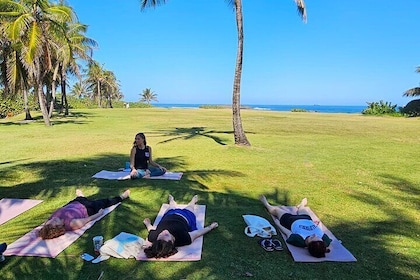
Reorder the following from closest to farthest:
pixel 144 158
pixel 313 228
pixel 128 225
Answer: pixel 313 228 → pixel 128 225 → pixel 144 158

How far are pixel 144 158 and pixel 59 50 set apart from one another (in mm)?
15434

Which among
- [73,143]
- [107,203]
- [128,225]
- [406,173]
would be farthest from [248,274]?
[73,143]

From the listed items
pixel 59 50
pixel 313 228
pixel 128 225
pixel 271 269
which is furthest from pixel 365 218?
pixel 59 50

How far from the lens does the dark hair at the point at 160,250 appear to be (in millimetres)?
3828

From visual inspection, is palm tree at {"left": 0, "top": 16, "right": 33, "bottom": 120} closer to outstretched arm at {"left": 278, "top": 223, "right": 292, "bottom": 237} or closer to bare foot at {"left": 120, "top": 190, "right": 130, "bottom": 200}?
bare foot at {"left": 120, "top": 190, "right": 130, "bottom": 200}

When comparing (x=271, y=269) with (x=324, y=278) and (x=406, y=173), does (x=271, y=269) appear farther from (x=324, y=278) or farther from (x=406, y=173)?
(x=406, y=173)

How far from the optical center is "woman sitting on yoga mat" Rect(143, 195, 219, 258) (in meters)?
3.85

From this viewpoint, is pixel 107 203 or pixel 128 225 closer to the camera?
pixel 128 225

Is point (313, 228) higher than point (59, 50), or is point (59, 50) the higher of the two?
point (59, 50)

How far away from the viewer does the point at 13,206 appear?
5723 mm

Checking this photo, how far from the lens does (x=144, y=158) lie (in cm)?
774

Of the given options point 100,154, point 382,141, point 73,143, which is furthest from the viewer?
point 382,141

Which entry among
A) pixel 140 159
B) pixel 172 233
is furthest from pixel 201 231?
pixel 140 159

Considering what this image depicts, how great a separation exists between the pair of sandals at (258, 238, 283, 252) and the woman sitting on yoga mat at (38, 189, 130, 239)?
2.52 m
